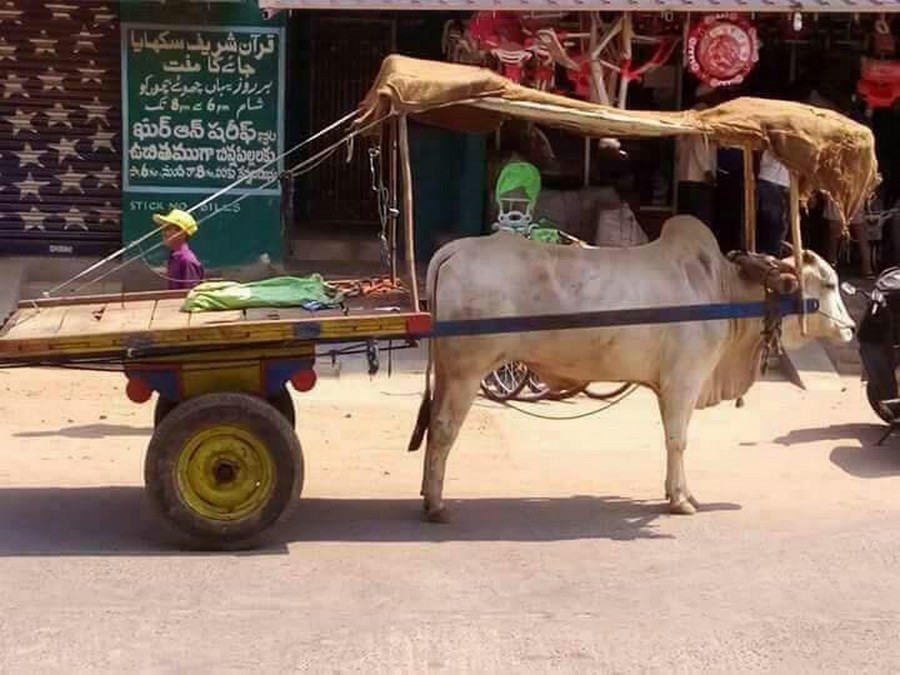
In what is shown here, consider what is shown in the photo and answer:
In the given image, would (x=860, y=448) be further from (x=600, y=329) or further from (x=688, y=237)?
(x=600, y=329)

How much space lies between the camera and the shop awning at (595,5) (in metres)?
12.2

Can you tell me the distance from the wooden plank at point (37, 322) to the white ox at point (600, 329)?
1.85 meters

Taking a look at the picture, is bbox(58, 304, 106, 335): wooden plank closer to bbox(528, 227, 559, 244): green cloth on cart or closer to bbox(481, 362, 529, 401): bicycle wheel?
bbox(528, 227, 559, 244): green cloth on cart

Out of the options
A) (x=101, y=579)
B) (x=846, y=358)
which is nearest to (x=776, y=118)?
(x=101, y=579)

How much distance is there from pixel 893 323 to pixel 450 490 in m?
3.18

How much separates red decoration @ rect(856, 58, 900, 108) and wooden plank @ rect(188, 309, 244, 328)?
25.7 feet

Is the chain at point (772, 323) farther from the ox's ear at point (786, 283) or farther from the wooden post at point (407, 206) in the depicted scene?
the wooden post at point (407, 206)

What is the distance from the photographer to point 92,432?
33.6ft

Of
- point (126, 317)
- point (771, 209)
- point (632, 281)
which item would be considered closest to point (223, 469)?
point (126, 317)

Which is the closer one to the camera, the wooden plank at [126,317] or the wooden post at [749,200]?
the wooden plank at [126,317]

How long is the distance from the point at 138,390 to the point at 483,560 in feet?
5.94

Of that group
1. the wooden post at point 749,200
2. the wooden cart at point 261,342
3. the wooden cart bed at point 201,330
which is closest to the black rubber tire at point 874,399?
the wooden post at point 749,200

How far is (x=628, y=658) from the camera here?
6.15 m

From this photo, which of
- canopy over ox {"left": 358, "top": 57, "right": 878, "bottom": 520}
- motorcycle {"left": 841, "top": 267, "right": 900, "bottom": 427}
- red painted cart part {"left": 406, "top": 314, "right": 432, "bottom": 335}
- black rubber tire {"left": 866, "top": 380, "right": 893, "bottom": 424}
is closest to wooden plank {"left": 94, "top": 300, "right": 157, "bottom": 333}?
red painted cart part {"left": 406, "top": 314, "right": 432, "bottom": 335}
